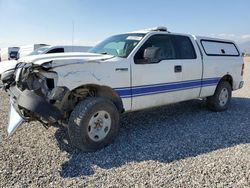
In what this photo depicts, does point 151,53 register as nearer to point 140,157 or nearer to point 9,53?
point 140,157

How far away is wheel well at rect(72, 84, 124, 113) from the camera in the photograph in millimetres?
4441

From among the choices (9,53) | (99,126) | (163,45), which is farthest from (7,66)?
(9,53)

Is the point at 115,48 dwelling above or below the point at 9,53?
above

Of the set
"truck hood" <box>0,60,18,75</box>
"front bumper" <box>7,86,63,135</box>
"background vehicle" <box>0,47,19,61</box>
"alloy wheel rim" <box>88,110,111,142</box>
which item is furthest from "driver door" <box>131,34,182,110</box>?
"background vehicle" <box>0,47,19,61</box>

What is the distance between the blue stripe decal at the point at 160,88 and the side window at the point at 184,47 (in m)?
0.58

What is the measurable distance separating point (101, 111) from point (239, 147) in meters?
2.38

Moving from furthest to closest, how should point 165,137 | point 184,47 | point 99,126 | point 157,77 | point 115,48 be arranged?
point 184,47
point 115,48
point 157,77
point 165,137
point 99,126

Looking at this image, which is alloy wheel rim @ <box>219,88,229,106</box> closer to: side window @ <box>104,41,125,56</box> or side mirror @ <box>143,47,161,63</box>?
side mirror @ <box>143,47,161,63</box>

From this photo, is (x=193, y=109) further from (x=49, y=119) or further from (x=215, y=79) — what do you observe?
(x=49, y=119)

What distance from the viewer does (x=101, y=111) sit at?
439 centimetres

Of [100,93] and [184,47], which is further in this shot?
[184,47]

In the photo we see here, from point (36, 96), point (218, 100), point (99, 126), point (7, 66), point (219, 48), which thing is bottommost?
point (218, 100)

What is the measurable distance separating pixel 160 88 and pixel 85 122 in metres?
1.86

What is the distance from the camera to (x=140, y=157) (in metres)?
4.11
